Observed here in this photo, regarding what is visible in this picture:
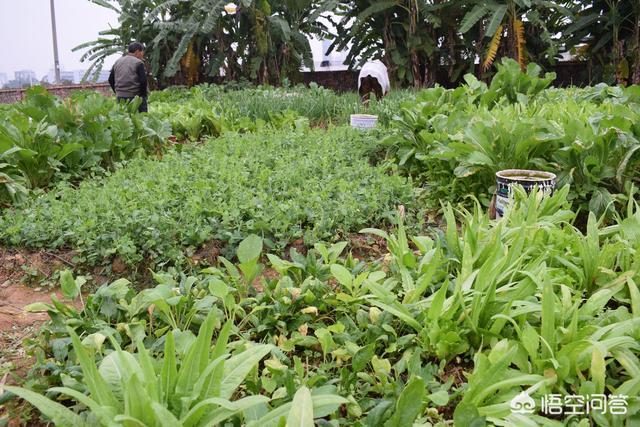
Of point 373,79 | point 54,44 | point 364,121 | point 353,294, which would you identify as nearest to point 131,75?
point 364,121

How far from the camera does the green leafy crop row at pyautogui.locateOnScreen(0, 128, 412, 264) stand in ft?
11.4

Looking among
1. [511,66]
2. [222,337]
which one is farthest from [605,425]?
[511,66]

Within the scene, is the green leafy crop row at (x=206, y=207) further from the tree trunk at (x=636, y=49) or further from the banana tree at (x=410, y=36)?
the tree trunk at (x=636, y=49)

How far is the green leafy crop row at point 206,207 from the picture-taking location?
346cm

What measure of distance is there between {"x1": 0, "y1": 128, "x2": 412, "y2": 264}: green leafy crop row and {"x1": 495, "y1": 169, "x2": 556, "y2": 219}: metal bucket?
2.32ft

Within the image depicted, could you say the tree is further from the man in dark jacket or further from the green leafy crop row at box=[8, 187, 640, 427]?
the green leafy crop row at box=[8, 187, 640, 427]

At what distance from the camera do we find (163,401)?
168 cm

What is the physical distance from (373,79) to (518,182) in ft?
29.6

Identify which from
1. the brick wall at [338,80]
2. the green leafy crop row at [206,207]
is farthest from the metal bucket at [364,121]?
the brick wall at [338,80]

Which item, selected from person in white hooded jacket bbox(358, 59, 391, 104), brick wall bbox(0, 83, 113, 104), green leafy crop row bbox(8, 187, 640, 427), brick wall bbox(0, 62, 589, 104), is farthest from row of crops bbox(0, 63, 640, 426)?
brick wall bbox(0, 83, 113, 104)

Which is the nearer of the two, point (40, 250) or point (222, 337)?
point (222, 337)

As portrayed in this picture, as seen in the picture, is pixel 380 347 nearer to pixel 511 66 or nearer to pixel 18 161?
pixel 18 161

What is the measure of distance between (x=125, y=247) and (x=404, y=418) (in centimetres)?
215

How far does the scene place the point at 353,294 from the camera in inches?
101
